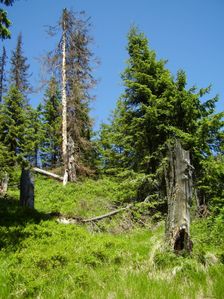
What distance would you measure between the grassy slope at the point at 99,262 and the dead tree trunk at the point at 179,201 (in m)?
0.34

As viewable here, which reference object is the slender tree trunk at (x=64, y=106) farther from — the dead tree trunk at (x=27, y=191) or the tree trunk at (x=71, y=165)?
the dead tree trunk at (x=27, y=191)

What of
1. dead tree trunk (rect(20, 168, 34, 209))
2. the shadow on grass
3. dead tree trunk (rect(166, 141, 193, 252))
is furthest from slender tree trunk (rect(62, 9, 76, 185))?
dead tree trunk (rect(166, 141, 193, 252))

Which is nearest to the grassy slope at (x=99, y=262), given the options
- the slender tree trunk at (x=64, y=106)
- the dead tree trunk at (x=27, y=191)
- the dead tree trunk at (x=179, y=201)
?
the dead tree trunk at (x=179, y=201)

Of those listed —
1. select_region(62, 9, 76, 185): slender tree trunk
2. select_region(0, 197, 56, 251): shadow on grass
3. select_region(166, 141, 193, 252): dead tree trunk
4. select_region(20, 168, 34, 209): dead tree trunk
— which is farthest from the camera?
select_region(62, 9, 76, 185): slender tree trunk

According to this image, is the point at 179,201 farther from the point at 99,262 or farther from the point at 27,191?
the point at 27,191

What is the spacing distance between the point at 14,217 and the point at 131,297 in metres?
7.07

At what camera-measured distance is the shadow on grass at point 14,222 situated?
27.8ft

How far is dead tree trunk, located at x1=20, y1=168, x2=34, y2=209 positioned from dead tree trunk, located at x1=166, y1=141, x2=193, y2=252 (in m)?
6.58

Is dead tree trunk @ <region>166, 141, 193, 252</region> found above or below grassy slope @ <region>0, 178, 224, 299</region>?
above

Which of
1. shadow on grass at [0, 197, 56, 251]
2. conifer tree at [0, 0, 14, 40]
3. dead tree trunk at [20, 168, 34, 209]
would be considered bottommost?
shadow on grass at [0, 197, 56, 251]

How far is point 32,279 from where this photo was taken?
20.0 ft

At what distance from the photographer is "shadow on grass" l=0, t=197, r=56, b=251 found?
334 inches

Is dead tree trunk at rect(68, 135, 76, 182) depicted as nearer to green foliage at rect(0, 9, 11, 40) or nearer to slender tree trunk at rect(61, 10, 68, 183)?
slender tree trunk at rect(61, 10, 68, 183)

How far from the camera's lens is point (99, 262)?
766cm
